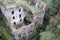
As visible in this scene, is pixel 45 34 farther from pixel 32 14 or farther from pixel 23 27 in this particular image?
pixel 32 14

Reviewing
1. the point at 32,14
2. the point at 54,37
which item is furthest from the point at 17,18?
the point at 54,37

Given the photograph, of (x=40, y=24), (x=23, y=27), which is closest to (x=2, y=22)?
(x=23, y=27)

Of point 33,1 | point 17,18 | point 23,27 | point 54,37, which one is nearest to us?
point 54,37

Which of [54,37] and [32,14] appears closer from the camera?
[54,37]

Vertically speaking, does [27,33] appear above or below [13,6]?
below

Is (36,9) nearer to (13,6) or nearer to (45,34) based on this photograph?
(13,6)

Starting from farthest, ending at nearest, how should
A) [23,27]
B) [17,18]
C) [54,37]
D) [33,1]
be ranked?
[33,1] → [17,18] → [23,27] → [54,37]

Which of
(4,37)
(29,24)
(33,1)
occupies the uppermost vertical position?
(33,1)
